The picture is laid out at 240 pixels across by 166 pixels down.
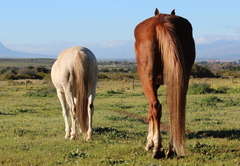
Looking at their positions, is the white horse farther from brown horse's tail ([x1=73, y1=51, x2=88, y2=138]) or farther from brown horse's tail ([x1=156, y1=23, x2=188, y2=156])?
brown horse's tail ([x1=156, y1=23, x2=188, y2=156])

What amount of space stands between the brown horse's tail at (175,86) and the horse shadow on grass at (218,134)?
2966 millimetres

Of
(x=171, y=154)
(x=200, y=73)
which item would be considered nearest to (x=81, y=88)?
(x=171, y=154)

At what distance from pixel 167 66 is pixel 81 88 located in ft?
10.4

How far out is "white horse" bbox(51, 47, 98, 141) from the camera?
8.58m

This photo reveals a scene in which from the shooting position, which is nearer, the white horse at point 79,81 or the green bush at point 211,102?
the white horse at point 79,81

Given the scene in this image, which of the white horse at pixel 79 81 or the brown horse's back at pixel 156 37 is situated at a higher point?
the brown horse's back at pixel 156 37

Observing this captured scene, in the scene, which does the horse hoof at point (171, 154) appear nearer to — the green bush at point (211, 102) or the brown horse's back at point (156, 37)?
the brown horse's back at point (156, 37)

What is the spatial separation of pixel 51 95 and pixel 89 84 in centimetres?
2068

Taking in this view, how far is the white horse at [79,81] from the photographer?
8.58 metres

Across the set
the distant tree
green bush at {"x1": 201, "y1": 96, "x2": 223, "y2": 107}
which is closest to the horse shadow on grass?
green bush at {"x1": 201, "y1": 96, "x2": 223, "y2": 107}

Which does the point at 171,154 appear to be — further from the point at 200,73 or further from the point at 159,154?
the point at 200,73

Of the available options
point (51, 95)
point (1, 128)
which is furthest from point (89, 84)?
point (51, 95)

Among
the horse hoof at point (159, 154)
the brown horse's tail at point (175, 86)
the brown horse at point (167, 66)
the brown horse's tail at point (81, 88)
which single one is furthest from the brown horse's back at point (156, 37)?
the brown horse's tail at point (81, 88)

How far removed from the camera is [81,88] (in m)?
8.55
